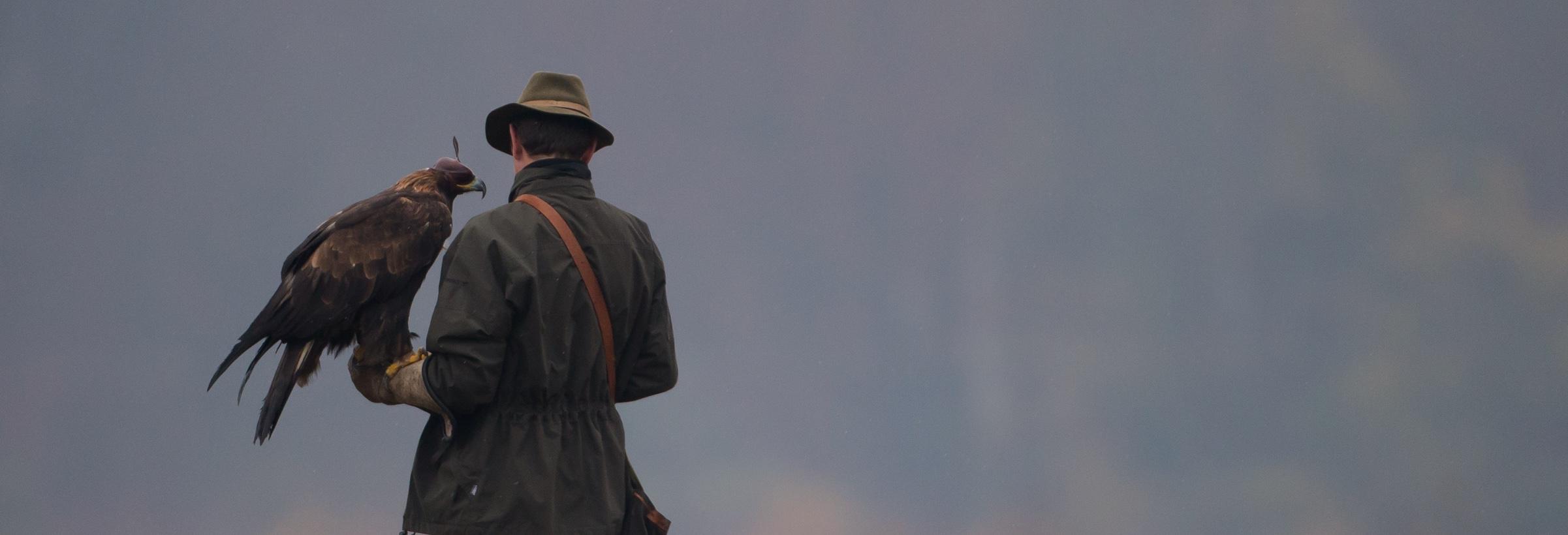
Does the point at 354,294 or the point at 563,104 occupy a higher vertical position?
the point at 563,104

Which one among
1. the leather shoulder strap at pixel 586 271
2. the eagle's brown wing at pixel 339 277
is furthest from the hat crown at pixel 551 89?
the eagle's brown wing at pixel 339 277

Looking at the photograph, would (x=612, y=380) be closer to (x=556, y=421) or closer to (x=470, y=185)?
(x=556, y=421)

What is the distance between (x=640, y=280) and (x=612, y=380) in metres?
0.24

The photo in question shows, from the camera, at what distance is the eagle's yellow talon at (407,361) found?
2.92 metres

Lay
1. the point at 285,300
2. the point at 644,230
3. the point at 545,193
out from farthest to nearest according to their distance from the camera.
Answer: the point at 285,300 → the point at 644,230 → the point at 545,193

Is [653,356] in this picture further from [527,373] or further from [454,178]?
[454,178]

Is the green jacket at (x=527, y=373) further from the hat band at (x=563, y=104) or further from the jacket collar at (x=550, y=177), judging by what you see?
the hat band at (x=563, y=104)

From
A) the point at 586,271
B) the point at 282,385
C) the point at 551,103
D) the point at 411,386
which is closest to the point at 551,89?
the point at 551,103

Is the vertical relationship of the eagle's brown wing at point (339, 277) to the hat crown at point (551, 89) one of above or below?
below

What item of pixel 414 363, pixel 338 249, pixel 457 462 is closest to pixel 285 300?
pixel 338 249

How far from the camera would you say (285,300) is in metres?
3.15

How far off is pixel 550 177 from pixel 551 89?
9.0 inches

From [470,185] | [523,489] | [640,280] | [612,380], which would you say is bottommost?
[523,489]

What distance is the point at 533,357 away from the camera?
264cm
